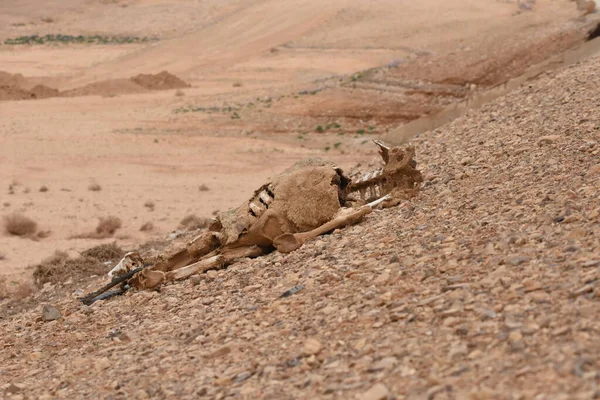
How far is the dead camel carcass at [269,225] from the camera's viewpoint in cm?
860

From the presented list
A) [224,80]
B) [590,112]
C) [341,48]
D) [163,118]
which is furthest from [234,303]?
[341,48]

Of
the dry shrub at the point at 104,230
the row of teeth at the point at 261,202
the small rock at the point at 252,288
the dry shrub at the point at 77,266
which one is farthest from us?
the dry shrub at the point at 104,230

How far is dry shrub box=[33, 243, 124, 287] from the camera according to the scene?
12.5m

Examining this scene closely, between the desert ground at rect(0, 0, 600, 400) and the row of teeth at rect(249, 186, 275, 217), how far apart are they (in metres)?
0.46

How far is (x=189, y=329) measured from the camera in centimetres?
702

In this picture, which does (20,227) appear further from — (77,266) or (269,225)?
(269,225)

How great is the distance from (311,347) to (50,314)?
3988mm

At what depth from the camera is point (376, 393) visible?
4824 millimetres

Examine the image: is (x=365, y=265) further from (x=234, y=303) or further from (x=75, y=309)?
(x=75, y=309)

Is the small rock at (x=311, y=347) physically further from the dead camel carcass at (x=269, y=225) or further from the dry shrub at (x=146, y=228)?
the dry shrub at (x=146, y=228)

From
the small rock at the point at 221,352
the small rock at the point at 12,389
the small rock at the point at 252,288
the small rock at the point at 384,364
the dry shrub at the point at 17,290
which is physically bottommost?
the dry shrub at the point at 17,290

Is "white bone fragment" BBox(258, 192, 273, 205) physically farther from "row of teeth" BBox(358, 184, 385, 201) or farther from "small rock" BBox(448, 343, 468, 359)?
"small rock" BBox(448, 343, 468, 359)

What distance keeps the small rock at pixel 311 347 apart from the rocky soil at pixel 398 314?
14 mm

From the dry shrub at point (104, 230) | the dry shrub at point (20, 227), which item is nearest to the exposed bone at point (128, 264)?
the dry shrub at point (104, 230)
